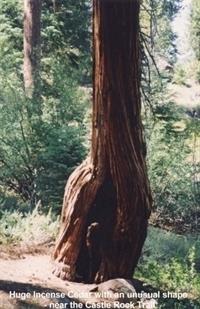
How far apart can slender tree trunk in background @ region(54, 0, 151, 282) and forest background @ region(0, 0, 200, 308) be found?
0.37 metres

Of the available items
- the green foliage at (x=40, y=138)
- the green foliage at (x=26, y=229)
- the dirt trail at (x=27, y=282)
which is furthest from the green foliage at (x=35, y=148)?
the dirt trail at (x=27, y=282)

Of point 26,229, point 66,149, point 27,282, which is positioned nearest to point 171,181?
point 66,149

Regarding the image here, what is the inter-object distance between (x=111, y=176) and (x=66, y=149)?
3891mm

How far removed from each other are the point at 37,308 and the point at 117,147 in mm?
1577

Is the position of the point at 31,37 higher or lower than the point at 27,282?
higher

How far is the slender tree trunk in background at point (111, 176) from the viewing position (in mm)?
4453

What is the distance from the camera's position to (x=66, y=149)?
29.2ft

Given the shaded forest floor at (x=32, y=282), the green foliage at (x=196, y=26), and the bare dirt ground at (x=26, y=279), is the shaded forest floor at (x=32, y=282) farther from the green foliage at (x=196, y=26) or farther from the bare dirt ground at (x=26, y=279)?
the green foliage at (x=196, y=26)

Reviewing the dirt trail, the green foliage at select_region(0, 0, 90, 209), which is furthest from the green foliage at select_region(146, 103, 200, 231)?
the dirt trail

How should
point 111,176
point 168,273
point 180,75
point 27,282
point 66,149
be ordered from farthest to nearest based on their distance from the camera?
point 180,75, point 66,149, point 168,273, point 111,176, point 27,282

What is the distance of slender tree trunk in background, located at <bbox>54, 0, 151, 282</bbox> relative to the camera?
4453mm

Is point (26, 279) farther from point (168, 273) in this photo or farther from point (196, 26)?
point (196, 26)

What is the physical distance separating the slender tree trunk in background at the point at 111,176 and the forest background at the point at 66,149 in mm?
374

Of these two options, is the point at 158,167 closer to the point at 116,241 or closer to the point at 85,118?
the point at 85,118
